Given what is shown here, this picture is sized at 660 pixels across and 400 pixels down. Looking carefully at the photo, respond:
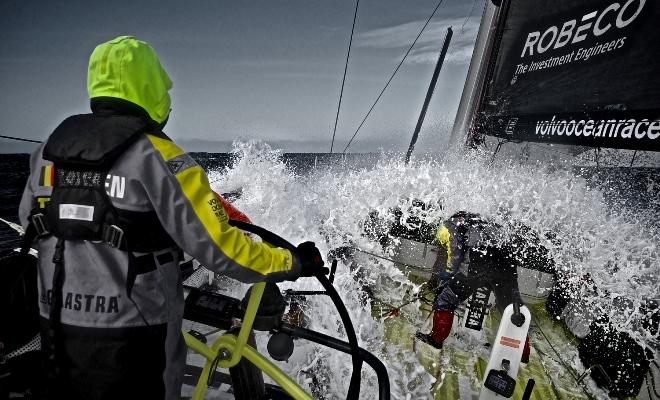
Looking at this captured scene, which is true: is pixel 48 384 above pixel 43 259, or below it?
below

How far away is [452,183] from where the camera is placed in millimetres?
7012

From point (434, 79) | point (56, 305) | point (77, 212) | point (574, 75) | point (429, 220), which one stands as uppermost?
point (434, 79)

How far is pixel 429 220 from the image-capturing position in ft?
22.5

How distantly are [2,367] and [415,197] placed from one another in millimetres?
6758

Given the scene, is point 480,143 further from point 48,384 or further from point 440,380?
point 48,384

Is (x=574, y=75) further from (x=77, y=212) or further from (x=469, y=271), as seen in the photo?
(x=77, y=212)

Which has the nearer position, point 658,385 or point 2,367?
point 2,367

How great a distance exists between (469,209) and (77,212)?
6.22 m

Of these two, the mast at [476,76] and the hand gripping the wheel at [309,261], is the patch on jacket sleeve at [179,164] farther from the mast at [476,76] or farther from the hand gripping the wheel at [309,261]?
the mast at [476,76]

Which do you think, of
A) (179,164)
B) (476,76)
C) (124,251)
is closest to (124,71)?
(179,164)

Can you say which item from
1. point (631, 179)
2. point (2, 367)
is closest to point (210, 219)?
point (2, 367)

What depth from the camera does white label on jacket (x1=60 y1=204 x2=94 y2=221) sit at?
128cm

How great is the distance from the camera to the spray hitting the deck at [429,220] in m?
3.66

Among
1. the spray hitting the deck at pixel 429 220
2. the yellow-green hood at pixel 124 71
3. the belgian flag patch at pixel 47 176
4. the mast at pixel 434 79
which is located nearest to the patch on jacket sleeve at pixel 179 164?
the yellow-green hood at pixel 124 71
